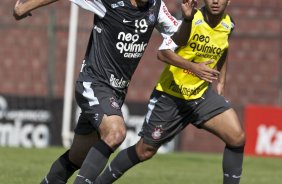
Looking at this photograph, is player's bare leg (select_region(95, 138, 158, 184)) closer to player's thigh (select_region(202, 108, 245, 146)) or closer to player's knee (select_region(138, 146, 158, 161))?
player's knee (select_region(138, 146, 158, 161))

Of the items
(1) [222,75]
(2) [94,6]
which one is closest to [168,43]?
(2) [94,6]

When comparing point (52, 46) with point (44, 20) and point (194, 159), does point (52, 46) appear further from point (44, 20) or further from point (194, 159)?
point (194, 159)

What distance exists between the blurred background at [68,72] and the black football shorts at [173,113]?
24.1ft

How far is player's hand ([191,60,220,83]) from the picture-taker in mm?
7543

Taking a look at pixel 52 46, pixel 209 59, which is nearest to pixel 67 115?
pixel 52 46

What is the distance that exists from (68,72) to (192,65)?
857 cm

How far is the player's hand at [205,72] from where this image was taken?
24.7 feet

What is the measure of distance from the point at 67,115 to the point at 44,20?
2.43m

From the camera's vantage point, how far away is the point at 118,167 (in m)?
8.32

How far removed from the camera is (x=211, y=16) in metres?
8.29

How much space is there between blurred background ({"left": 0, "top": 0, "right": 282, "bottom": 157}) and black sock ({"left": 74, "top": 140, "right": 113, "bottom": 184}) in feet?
28.4

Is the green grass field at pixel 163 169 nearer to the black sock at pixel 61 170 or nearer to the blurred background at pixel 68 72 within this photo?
the black sock at pixel 61 170

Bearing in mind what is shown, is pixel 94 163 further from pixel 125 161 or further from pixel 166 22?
pixel 166 22

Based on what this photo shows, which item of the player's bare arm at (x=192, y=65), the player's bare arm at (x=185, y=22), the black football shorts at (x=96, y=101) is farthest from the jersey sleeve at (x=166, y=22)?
the black football shorts at (x=96, y=101)
